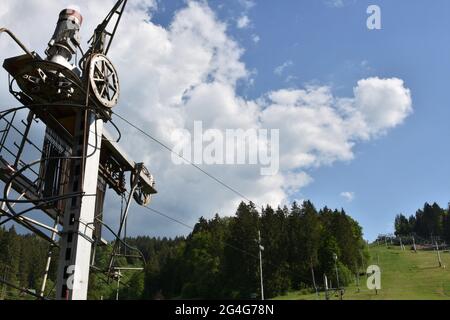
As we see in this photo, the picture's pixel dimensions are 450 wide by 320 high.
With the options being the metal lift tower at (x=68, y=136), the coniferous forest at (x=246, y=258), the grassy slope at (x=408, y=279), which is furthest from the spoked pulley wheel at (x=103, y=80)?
the coniferous forest at (x=246, y=258)

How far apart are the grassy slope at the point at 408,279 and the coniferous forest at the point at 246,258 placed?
732 cm

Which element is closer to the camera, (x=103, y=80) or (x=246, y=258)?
(x=103, y=80)

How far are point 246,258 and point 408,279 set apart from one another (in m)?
37.8

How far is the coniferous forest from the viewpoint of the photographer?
346 ft

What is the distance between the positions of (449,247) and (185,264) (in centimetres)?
10537

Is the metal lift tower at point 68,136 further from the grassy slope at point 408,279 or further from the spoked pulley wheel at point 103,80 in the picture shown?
the grassy slope at point 408,279

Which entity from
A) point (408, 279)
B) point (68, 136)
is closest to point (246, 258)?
point (408, 279)

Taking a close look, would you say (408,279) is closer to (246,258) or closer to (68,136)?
(246,258)

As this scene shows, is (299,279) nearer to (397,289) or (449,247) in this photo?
(397,289)

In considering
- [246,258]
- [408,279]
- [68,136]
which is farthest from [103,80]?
[408,279]

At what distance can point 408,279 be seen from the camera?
344 feet

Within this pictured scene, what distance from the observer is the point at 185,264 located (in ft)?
451

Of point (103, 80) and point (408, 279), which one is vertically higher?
point (103, 80)
